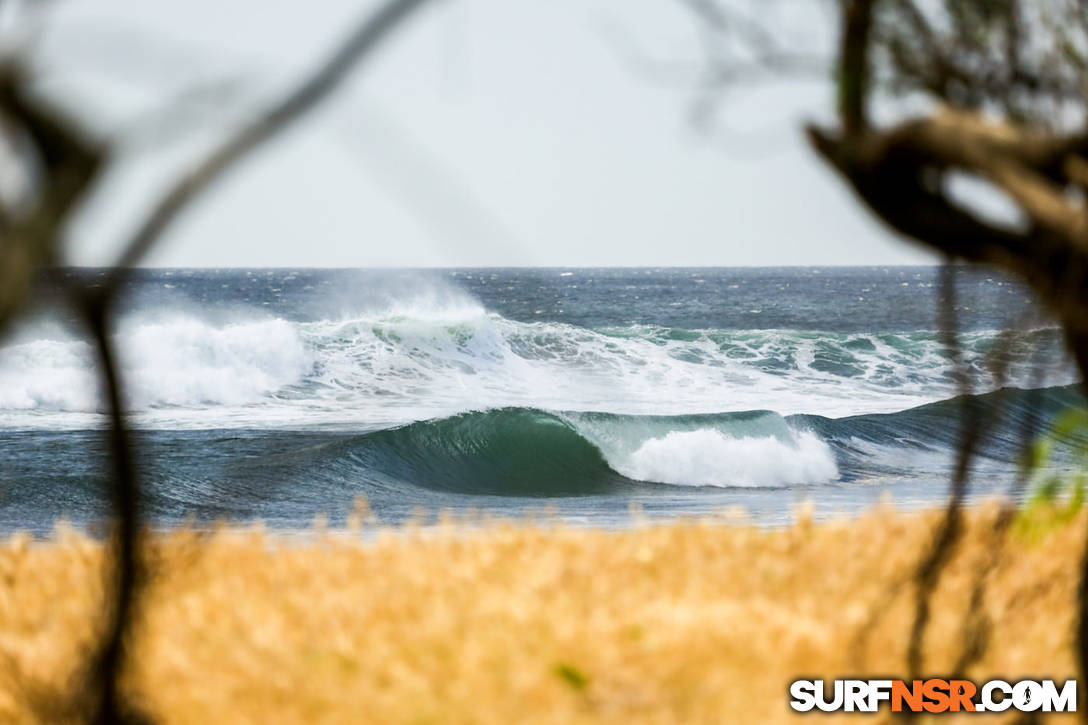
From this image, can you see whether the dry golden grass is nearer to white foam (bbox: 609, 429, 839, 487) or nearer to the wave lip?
the wave lip

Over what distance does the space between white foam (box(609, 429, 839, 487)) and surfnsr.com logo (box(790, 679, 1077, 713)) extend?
12343 millimetres

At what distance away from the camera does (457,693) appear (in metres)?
3.01

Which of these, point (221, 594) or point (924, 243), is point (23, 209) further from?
point (924, 243)

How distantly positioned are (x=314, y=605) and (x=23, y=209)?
1696 mm

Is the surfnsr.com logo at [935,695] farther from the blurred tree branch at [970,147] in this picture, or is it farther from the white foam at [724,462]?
the white foam at [724,462]

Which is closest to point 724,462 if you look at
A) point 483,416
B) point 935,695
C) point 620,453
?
point 620,453

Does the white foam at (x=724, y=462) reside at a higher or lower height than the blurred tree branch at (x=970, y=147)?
lower

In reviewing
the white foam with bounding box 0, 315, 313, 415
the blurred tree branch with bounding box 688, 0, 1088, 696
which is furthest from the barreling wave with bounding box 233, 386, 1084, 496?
the blurred tree branch with bounding box 688, 0, 1088, 696

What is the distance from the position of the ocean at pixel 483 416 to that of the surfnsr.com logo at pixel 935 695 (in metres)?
0.89

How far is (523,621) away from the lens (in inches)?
137

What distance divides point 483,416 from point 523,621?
46.2 ft

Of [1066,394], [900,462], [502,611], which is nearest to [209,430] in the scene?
[900,462]

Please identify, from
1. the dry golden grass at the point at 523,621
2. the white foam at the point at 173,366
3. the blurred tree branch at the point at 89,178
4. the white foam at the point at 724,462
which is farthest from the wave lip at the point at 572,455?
the blurred tree branch at the point at 89,178

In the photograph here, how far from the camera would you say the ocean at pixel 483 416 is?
1316 centimetres
